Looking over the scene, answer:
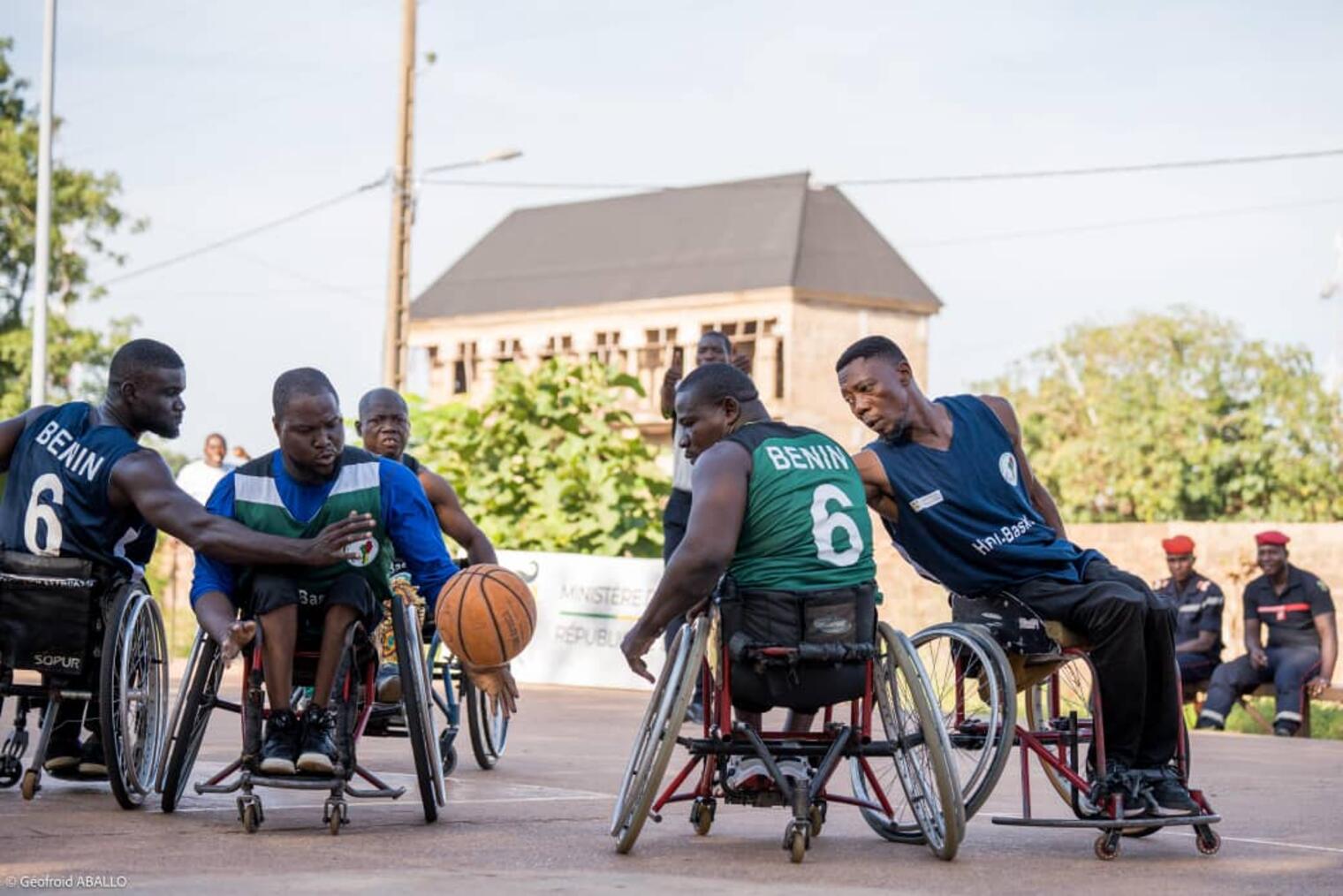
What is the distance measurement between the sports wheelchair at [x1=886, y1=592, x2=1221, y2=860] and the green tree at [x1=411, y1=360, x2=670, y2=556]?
48.3 ft

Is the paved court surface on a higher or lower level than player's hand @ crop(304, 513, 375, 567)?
lower

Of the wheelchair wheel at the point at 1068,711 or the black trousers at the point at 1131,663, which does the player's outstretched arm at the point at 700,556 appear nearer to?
the black trousers at the point at 1131,663

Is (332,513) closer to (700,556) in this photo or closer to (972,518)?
(700,556)

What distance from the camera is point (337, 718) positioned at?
7.35 metres

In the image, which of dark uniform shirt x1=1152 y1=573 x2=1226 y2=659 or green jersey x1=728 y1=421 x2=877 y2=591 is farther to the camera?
dark uniform shirt x1=1152 y1=573 x2=1226 y2=659

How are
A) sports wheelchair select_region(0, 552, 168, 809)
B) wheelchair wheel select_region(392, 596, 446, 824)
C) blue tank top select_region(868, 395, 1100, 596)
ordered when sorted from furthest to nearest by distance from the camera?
sports wheelchair select_region(0, 552, 168, 809), blue tank top select_region(868, 395, 1100, 596), wheelchair wheel select_region(392, 596, 446, 824)

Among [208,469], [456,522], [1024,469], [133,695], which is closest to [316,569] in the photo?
[133,695]

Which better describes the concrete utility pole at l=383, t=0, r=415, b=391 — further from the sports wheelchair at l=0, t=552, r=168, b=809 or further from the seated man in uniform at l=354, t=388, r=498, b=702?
the sports wheelchair at l=0, t=552, r=168, b=809

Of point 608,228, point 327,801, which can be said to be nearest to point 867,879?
point 327,801

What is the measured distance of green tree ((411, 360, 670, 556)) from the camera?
2281 centimetres

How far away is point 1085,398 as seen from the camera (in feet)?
282

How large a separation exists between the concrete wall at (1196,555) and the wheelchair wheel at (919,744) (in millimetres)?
17408

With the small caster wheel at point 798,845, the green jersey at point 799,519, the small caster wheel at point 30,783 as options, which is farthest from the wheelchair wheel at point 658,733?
the small caster wheel at point 30,783

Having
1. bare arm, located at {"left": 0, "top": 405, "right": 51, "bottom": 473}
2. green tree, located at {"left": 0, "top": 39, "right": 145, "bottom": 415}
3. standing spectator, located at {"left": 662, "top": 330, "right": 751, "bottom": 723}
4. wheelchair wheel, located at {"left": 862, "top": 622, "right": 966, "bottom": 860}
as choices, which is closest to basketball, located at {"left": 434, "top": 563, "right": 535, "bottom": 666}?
wheelchair wheel, located at {"left": 862, "top": 622, "right": 966, "bottom": 860}
